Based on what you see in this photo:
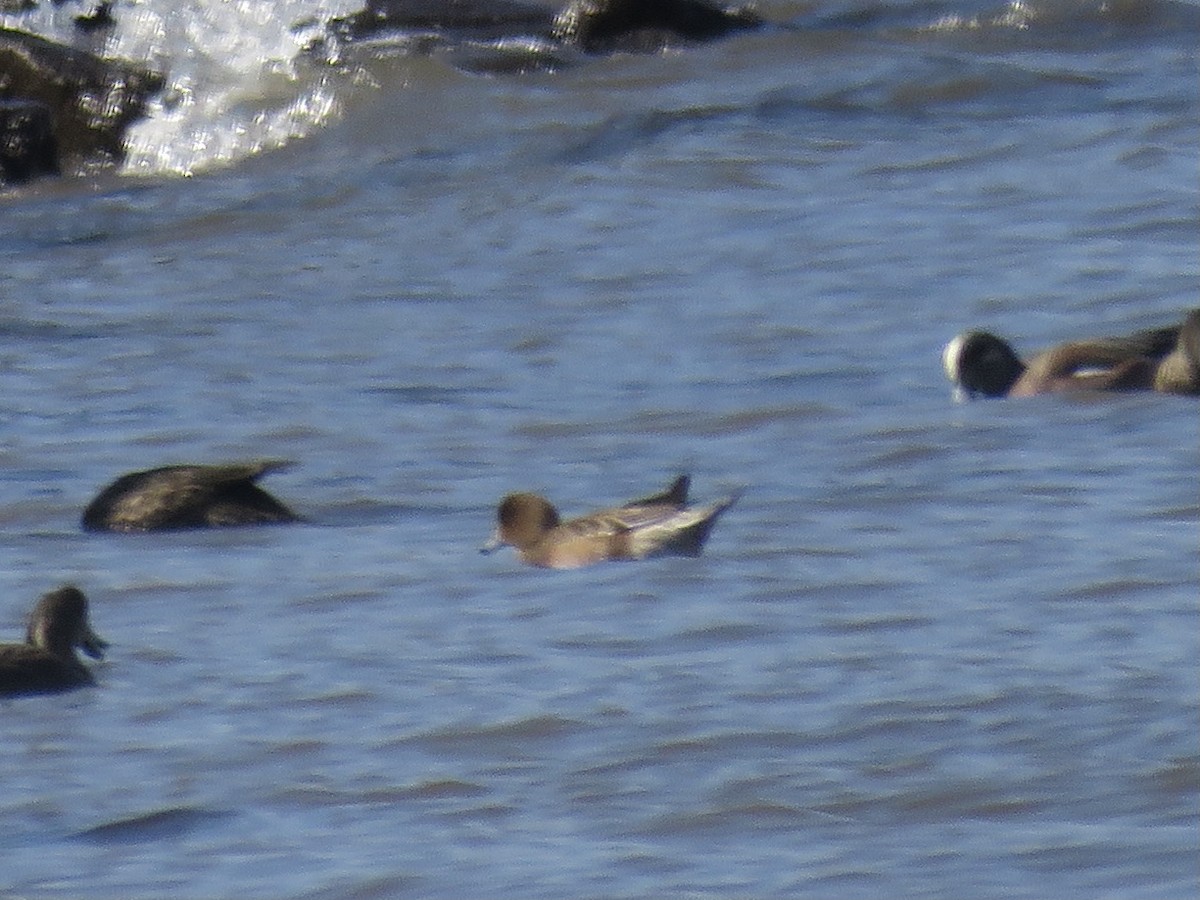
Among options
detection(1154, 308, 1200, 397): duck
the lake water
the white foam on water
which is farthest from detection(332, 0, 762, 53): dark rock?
detection(1154, 308, 1200, 397): duck

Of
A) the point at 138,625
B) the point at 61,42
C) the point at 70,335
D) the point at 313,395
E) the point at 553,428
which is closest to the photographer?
the point at 138,625

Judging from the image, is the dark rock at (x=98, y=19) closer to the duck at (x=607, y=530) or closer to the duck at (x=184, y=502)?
the duck at (x=184, y=502)

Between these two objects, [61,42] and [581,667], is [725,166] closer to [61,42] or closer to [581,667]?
[61,42]

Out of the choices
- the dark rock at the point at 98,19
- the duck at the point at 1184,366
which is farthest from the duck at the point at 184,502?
the dark rock at the point at 98,19

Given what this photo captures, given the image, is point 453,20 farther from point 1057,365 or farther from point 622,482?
point 622,482

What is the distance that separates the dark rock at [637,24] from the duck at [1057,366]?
29.1ft

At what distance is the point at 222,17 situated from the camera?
19.3 m

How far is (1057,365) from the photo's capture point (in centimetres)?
950

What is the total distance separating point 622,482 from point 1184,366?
196 centimetres

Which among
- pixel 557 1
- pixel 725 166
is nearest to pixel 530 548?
pixel 725 166

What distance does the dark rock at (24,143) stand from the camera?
16500mm

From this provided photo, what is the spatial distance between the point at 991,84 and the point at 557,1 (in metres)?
3.57

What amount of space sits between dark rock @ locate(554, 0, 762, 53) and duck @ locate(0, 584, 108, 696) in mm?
11971

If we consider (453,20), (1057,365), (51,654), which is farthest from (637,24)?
(51,654)
